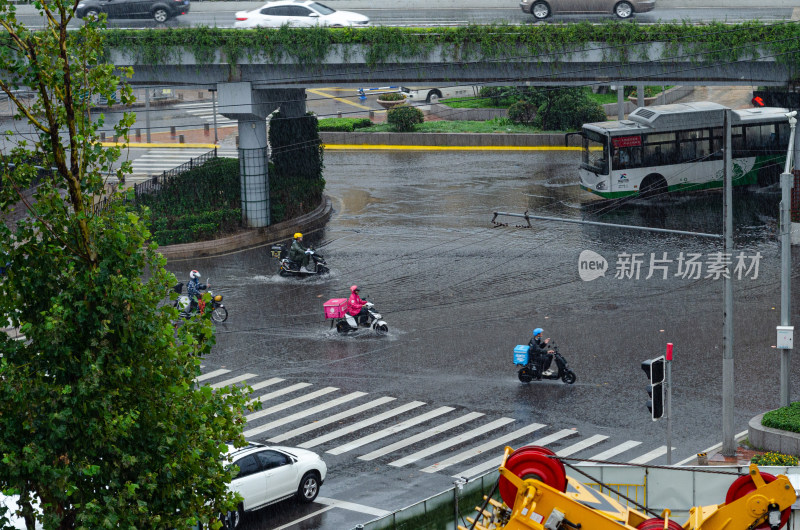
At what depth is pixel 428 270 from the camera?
107ft

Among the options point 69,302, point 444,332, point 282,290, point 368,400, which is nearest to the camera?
point 69,302

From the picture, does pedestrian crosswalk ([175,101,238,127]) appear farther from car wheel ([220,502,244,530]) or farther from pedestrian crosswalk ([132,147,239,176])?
car wheel ([220,502,244,530])

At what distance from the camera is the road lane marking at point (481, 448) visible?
19625 millimetres

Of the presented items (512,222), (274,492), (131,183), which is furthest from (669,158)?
(274,492)

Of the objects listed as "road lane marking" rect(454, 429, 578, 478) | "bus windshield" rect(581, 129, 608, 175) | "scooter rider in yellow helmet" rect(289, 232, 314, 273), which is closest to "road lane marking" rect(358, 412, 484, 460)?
"road lane marking" rect(454, 429, 578, 478)

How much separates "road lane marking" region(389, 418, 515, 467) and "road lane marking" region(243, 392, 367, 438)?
301 centimetres

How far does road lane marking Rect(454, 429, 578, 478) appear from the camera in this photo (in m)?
19.2

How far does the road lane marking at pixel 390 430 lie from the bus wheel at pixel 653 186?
67.0 ft

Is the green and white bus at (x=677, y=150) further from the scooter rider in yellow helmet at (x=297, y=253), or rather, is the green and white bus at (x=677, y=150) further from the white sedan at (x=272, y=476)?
the white sedan at (x=272, y=476)

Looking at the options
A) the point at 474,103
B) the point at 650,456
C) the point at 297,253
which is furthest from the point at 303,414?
the point at 474,103

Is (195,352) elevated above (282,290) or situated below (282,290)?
above

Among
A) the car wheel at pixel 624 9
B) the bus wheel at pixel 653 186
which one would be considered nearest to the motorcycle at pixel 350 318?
the bus wheel at pixel 653 186

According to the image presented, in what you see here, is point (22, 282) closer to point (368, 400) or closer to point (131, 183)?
point (368, 400)

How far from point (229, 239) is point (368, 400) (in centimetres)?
1427
